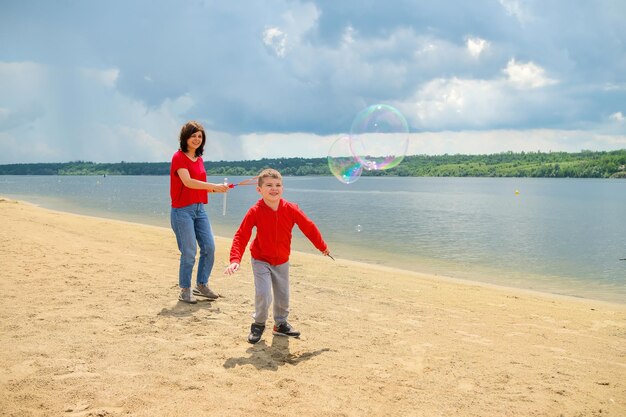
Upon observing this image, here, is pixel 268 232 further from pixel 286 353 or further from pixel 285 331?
pixel 286 353

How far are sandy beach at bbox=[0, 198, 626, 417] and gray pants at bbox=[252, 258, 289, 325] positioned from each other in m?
0.32

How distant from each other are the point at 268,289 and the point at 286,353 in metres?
0.77

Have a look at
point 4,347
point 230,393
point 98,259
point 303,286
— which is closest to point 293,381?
point 230,393

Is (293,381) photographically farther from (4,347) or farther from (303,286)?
(303,286)

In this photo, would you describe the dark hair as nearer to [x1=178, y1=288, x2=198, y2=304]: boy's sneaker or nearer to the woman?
the woman

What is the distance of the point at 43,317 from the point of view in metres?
6.19

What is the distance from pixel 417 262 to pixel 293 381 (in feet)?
45.3

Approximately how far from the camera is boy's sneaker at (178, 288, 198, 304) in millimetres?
7289

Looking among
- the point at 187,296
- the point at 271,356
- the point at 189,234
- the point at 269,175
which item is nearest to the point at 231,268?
the point at 271,356

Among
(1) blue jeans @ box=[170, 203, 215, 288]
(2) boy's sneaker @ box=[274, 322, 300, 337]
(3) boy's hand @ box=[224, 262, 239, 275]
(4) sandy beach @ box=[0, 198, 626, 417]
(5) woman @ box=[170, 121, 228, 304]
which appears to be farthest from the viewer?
(1) blue jeans @ box=[170, 203, 215, 288]

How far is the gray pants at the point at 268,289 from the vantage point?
5.87m

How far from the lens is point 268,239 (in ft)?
19.3

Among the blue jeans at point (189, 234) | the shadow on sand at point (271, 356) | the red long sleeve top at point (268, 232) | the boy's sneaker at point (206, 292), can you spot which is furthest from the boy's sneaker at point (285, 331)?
the boy's sneaker at point (206, 292)

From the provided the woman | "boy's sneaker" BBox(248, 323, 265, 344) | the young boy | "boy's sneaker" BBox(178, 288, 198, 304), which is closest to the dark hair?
the woman
